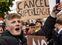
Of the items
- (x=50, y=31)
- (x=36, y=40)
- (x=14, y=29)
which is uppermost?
(x=14, y=29)

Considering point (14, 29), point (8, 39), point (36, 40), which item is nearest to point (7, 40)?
point (8, 39)

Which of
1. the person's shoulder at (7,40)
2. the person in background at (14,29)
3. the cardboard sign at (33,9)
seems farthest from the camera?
the cardboard sign at (33,9)

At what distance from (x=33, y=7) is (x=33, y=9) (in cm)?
3

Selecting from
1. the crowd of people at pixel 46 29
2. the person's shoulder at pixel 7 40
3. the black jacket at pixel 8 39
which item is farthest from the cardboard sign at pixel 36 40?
the person's shoulder at pixel 7 40

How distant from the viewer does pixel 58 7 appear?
16.3 feet

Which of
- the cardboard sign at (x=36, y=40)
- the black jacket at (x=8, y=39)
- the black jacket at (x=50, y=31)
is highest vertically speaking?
the black jacket at (x=8, y=39)

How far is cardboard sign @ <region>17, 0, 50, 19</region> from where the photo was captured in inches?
231

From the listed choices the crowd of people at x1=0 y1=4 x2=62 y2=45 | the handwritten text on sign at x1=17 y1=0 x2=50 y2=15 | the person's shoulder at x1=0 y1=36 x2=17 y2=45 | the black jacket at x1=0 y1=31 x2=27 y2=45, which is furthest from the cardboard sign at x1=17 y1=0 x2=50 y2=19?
the person's shoulder at x1=0 y1=36 x2=17 y2=45

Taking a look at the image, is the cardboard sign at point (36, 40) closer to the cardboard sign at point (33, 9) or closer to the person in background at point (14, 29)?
the person in background at point (14, 29)

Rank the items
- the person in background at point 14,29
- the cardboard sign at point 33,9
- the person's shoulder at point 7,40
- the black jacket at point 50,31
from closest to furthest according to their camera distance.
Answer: the person's shoulder at point 7,40 → the person in background at point 14,29 → the black jacket at point 50,31 → the cardboard sign at point 33,9

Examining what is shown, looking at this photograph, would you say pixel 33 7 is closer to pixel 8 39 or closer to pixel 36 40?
pixel 36 40

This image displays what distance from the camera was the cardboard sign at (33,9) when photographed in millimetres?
5855

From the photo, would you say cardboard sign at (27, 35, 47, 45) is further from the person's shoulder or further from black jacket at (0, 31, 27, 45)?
the person's shoulder

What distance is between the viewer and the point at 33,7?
5965 millimetres
